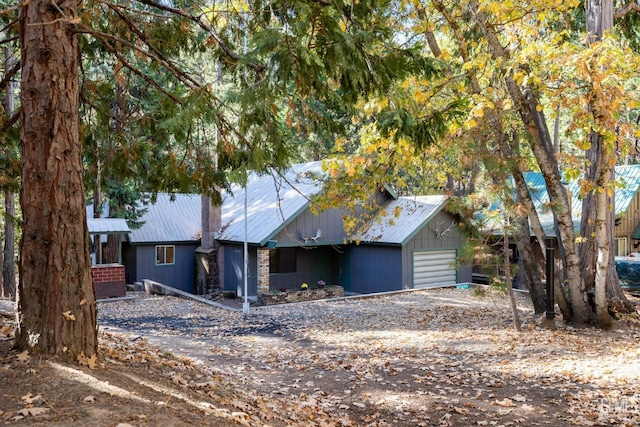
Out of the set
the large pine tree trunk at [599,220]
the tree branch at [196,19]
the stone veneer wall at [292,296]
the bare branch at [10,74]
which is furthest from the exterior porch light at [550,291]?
the bare branch at [10,74]

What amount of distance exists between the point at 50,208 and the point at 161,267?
1793cm

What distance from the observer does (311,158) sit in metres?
37.0

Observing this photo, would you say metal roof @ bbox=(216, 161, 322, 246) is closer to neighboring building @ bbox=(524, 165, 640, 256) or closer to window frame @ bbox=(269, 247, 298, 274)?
window frame @ bbox=(269, 247, 298, 274)

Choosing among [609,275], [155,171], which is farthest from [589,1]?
[155,171]

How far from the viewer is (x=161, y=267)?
21969 millimetres

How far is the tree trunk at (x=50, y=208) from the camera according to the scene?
464 cm

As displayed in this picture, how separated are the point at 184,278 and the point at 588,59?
17855mm

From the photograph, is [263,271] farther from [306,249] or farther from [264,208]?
[264,208]

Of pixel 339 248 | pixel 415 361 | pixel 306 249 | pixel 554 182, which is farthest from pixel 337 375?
pixel 339 248

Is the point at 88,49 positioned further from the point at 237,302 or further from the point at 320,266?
the point at 320,266

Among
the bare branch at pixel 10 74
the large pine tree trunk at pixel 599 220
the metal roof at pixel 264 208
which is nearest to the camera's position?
the bare branch at pixel 10 74

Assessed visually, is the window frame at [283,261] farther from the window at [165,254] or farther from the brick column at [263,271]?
the window at [165,254]

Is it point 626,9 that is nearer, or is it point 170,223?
point 626,9

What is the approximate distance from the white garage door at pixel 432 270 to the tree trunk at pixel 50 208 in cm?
1705
